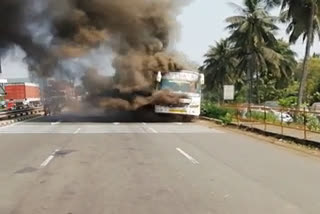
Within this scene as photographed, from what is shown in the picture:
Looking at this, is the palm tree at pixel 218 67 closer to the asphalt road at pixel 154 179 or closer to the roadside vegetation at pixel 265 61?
the roadside vegetation at pixel 265 61

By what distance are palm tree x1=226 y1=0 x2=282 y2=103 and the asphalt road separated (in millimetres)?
38494

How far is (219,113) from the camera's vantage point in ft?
106

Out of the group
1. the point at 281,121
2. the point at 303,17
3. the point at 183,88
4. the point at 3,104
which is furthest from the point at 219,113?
the point at 3,104

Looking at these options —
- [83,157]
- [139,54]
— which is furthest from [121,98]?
[83,157]

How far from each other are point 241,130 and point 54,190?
16.7 meters

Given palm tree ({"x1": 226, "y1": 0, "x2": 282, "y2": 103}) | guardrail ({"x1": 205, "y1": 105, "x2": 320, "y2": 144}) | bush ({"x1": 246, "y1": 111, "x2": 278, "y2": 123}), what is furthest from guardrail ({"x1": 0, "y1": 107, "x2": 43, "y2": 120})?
palm tree ({"x1": 226, "y1": 0, "x2": 282, "y2": 103})

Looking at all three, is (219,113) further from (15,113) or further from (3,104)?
(3,104)

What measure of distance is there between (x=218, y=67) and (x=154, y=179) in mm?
64576

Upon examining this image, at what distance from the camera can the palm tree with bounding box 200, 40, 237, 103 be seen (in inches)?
2790

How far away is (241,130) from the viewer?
24.0 m

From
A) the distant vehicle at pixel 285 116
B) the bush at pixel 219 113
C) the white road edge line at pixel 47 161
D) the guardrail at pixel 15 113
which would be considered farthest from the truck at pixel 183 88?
the white road edge line at pixel 47 161

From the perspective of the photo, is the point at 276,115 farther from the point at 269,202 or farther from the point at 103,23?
the point at 269,202

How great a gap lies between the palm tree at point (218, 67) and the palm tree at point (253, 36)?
38.0 feet

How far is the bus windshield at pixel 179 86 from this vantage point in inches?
1149
